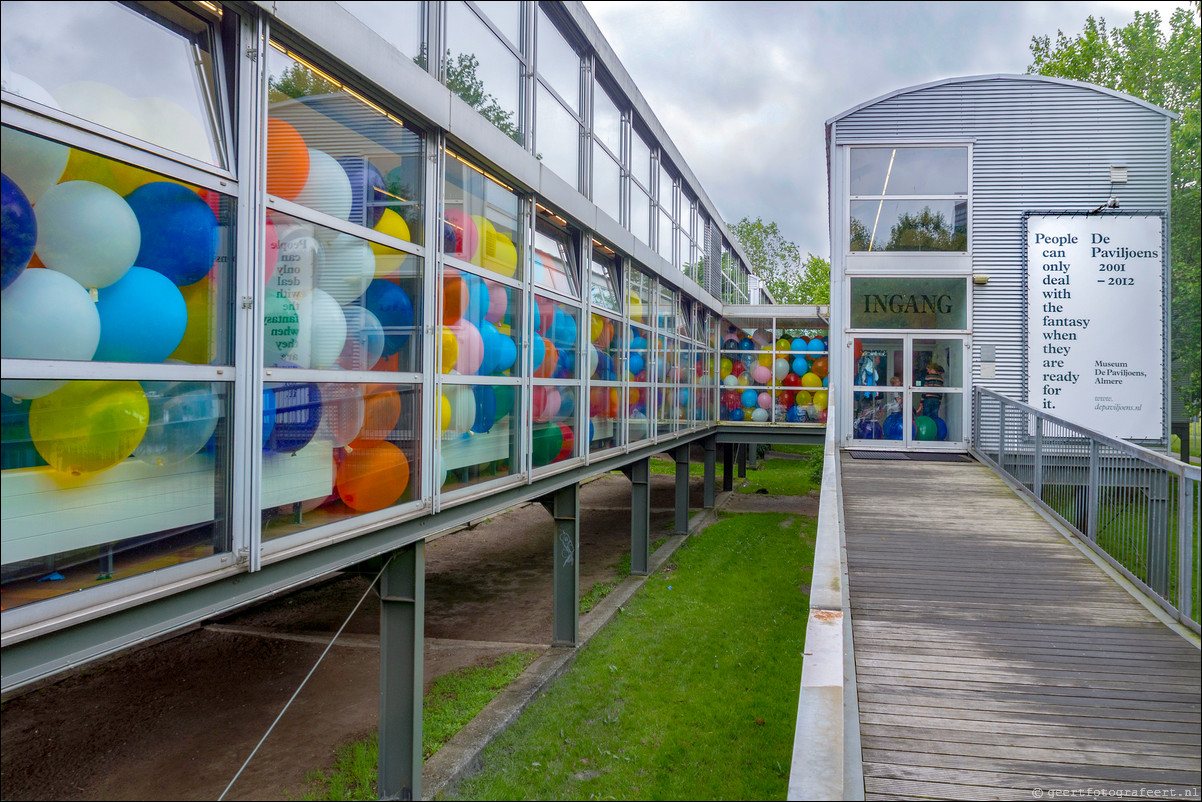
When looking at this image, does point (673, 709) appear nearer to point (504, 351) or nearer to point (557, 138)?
point (504, 351)

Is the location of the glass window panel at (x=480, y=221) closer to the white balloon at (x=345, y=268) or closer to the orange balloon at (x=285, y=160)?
the white balloon at (x=345, y=268)

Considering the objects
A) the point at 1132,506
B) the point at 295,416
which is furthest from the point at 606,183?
the point at 295,416

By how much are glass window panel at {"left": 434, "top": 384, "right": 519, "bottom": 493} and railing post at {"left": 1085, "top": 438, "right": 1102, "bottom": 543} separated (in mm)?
5315

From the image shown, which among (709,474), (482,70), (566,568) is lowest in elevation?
(566,568)

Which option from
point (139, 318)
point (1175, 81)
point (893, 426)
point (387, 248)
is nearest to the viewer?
point (139, 318)

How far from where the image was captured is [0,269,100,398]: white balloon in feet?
9.30

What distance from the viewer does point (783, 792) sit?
6328 mm

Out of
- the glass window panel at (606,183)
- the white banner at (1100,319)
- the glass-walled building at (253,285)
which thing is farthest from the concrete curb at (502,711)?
the white banner at (1100,319)

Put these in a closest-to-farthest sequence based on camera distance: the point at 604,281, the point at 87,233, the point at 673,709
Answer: the point at 87,233 → the point at 673,709 → the point at 604,281

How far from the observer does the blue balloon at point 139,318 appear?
323 centimetres

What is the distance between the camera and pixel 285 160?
4258 millimetres

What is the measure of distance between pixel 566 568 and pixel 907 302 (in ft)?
25.2

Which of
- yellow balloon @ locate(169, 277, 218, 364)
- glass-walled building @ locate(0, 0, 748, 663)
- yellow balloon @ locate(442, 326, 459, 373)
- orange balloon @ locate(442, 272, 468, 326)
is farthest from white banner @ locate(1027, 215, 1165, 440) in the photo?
Result: yellow balloon @ locate(169, 277, 218, 364)

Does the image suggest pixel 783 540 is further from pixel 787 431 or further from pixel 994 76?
pixel 994 76
